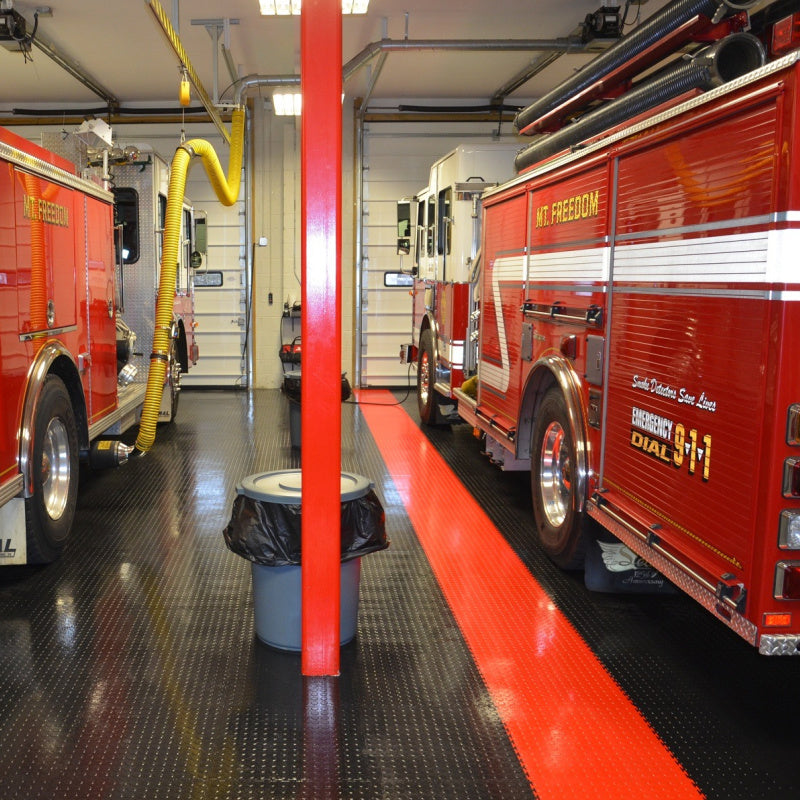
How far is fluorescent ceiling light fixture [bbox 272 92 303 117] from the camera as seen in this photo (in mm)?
10750

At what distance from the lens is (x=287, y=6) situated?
7.50m

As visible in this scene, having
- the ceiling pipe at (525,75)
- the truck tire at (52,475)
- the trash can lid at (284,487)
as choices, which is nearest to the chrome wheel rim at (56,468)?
the truck tire at (52,475)

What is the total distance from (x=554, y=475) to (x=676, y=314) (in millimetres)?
2014

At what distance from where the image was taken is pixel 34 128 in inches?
518

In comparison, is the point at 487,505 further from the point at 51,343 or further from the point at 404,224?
the point at 404,224

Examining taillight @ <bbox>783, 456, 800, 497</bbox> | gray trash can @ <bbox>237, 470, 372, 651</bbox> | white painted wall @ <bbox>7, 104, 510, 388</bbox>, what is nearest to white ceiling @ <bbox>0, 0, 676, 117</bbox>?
white painted wall @ <bbox>7, 104, 510, 388</bbox>

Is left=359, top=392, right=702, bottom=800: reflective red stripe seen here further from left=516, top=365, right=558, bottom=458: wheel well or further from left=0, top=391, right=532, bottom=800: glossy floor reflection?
left=516, top=365, right=558, bottom=458: wheel well

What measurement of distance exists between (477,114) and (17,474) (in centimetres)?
1014

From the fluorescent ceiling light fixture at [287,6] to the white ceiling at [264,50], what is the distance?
3.16 feet

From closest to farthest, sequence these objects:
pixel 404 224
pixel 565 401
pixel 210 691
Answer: pixel 210 691 → pixel 565 401 → pixel 404 224

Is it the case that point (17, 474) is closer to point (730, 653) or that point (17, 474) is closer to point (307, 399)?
point (307, 399)

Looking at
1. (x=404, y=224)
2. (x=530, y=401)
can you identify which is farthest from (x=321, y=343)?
(x=404, y=224)

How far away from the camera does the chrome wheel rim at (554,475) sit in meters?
5.07

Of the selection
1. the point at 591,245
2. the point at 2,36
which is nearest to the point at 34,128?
the point at 2,36
